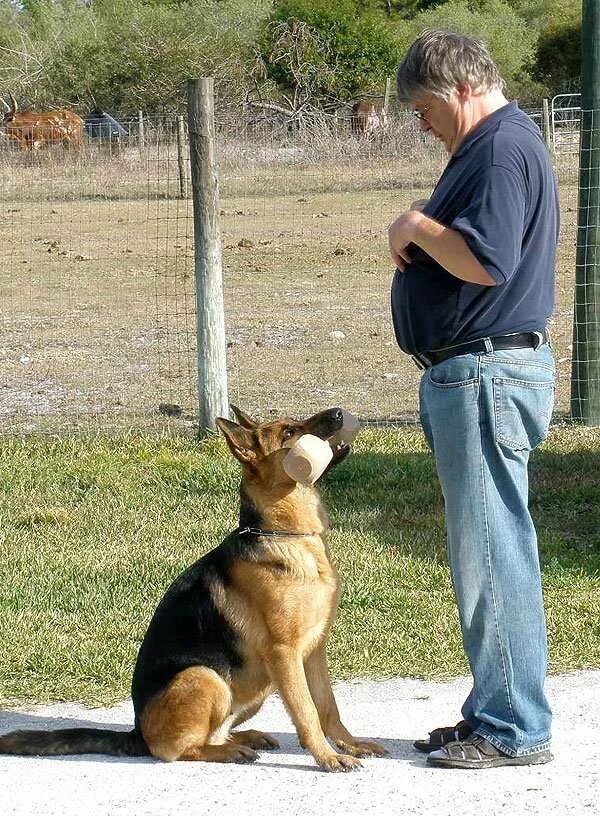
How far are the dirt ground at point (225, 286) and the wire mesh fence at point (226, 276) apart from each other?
0.09 ft

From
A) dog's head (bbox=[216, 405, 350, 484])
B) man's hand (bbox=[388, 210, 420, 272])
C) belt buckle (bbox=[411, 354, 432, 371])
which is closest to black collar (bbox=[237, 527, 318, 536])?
dog's head (bbox=[216, 405, 350, 484])

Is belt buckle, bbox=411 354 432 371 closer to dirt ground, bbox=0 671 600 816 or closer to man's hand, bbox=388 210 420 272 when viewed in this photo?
man's hand, bbox=388 210 420 272

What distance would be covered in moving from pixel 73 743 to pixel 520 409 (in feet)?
6.10

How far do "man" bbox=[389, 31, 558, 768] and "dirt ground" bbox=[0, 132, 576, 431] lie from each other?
16.1 ft

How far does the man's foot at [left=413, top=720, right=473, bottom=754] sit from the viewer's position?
3.92 meters

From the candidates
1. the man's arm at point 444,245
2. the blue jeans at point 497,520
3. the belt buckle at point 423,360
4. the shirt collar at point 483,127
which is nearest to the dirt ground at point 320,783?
the blue jeans at point 497,520

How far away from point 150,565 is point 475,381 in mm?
2971

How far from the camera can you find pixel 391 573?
596 cm

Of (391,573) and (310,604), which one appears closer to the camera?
(310,604)

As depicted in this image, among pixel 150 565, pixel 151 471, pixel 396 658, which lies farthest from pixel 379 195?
pixel 396 658

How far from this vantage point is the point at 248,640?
3920 millimetres

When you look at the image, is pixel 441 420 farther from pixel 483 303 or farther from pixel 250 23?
pixel 250 23

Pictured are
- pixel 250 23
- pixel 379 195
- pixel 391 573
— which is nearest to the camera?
pixel 391 573

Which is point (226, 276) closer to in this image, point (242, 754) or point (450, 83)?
point (242, 754)
